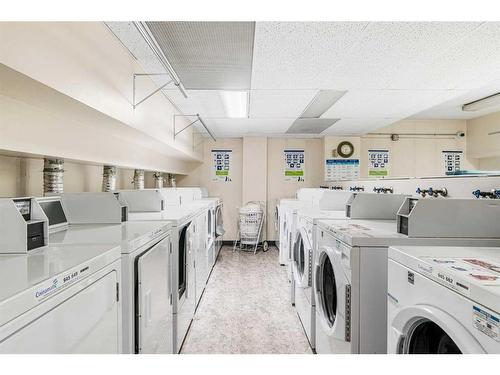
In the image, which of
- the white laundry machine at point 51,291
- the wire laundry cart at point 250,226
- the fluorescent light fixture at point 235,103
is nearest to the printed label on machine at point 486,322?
the white laundry machine at point 51,291

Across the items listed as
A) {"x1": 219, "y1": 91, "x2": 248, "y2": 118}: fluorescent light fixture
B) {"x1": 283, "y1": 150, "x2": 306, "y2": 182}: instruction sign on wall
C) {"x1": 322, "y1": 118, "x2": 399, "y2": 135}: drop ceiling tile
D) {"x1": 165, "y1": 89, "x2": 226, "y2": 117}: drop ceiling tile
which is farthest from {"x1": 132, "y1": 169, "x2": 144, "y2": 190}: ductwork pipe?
{"x1": 283, "y1": 150, "x2": 306, "y2": 182}: instruction sign on wall

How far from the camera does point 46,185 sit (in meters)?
2.00

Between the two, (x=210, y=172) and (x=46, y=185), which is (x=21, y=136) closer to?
(x=46, y=185)

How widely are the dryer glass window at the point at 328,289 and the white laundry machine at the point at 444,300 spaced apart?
0.73 m

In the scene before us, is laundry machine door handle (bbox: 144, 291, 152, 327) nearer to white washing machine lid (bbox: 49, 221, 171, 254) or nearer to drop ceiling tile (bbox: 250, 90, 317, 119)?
white washing machine lid (bbox: 49, 221, 171, 254)

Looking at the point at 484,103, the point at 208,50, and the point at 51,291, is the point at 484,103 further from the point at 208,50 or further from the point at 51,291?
the point at 51,291

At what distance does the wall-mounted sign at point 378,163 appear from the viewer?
5.68 metres

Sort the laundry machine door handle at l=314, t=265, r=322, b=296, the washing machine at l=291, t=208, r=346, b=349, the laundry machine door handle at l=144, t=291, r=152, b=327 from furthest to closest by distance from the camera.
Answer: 1. the washing machine at l=291, t=208, r=346, b=349
2. the laundry machine door handle at l=314, t=265, r=322, b=296
3. the laundry machine door handle at l=144, t=291, r=152, b=327

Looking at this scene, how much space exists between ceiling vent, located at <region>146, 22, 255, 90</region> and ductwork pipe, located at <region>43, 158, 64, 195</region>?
3.55 ft

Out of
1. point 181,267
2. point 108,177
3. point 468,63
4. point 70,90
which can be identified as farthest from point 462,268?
point 108,177

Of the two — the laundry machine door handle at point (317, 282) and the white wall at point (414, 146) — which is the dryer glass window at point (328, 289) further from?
the white wall at point (414, 146)

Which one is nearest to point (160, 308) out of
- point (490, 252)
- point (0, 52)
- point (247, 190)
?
point (0, 52)

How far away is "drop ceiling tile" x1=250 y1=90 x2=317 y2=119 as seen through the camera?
305 centimetres

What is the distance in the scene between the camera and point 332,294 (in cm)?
195
